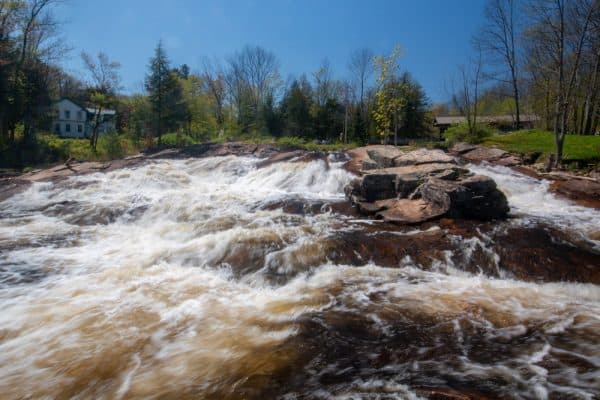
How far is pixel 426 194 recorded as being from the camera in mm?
9008

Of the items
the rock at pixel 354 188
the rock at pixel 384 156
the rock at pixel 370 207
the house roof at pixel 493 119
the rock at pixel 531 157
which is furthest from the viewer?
the house roof at pixel 493 119

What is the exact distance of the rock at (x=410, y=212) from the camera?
27.2 feet

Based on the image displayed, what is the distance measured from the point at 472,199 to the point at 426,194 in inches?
44.0

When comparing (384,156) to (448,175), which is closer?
(448,175)

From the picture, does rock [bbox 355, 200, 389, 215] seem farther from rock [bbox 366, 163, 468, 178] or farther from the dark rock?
the dark rock

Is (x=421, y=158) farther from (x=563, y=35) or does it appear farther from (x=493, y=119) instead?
(x=493, y=119)

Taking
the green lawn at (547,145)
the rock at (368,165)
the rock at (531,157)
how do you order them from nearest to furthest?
the rock at (368,165) → the green lawn at (547,145) → the rock at (531,157)

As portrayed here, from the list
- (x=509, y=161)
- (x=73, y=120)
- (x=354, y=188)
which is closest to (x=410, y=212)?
(x=354, y=188)

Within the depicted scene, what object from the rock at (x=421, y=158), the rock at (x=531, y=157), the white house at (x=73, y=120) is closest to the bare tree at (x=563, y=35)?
the rock at (x=531, y=157)

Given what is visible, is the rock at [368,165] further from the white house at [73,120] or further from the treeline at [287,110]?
the white house at [73,120]

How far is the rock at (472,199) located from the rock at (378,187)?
140cm

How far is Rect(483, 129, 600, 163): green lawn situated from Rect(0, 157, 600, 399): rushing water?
821 centimetres

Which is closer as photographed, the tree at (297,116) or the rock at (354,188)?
the rock at (354,188)

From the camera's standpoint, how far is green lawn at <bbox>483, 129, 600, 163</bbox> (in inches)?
612
